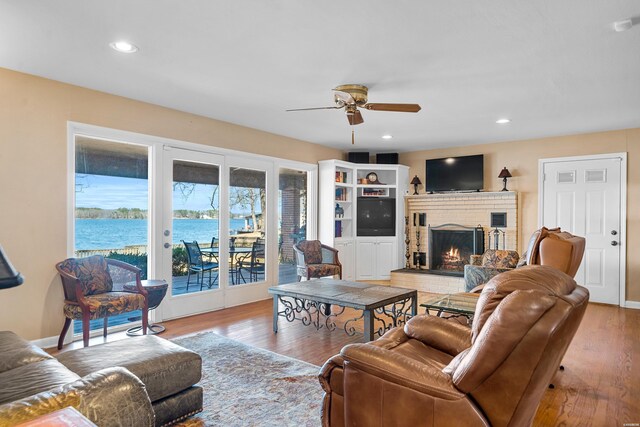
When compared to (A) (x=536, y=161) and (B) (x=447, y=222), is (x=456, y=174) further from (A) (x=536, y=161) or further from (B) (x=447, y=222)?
(A) (x=536, y=161)

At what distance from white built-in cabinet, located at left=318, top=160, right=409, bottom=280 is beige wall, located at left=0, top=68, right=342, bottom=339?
390 cm

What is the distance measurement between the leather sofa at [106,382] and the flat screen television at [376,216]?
5.03 meters

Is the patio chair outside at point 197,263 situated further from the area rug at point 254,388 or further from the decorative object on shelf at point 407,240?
the decorative object on shelf at point 407,240

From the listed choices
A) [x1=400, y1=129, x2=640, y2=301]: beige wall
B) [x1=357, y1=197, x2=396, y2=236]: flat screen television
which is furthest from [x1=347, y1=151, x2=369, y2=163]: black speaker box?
[x1=400, y1=129, x2=640, y2=301]: beige wall

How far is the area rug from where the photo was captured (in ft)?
7.63

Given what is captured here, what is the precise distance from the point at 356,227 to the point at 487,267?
2.71 metres

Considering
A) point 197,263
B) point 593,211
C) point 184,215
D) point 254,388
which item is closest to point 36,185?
point 184,215

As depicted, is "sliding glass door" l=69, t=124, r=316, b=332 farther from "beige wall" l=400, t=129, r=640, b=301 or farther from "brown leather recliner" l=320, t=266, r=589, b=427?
"brown leather recliner" l=320, t=266, r=589, b=427

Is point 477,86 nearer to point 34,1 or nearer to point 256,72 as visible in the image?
point 256,72

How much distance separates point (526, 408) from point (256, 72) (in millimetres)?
3069

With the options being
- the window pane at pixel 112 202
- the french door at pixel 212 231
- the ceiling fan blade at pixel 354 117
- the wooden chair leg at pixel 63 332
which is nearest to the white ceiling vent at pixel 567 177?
the ceiling fan blade at pixel 354 117

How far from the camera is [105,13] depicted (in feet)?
8.01

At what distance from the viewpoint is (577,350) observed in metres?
3.59

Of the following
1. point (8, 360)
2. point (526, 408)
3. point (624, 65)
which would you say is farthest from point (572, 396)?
point (8, 360)
